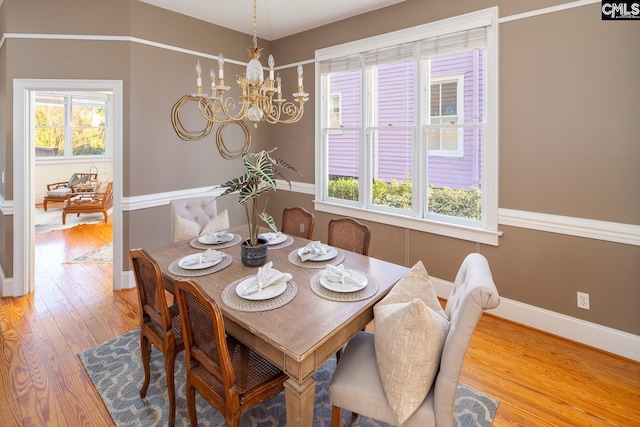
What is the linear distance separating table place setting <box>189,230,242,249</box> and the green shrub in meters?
1.79

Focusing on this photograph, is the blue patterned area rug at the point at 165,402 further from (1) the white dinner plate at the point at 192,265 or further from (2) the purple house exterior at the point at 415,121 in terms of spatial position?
(2) the purple house exterior at the point at 415,121

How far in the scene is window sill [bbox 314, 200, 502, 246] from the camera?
9.93ft

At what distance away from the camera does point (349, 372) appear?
159 centimetres

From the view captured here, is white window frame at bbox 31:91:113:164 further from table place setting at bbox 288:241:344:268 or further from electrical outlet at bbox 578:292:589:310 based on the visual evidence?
electrical outlet at bbox 578:292:589:310

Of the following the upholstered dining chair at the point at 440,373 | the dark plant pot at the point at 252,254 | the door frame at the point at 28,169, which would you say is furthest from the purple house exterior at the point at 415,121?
the door frame at the point at 28,169

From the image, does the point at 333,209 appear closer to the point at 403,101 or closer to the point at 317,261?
the point at 403,101

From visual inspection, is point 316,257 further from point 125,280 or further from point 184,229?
point 125,280

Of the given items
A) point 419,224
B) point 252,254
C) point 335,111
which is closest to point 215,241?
point 252,254

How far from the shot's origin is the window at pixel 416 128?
3.01 meters

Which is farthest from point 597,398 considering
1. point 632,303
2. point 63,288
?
point 63,288

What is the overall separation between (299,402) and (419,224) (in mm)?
2432

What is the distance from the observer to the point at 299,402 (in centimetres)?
137

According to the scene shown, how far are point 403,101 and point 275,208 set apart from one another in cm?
236

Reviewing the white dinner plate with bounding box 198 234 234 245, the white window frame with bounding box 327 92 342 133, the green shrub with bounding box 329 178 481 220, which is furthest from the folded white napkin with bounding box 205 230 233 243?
the white window frame with bounding box 327 92 342 133
